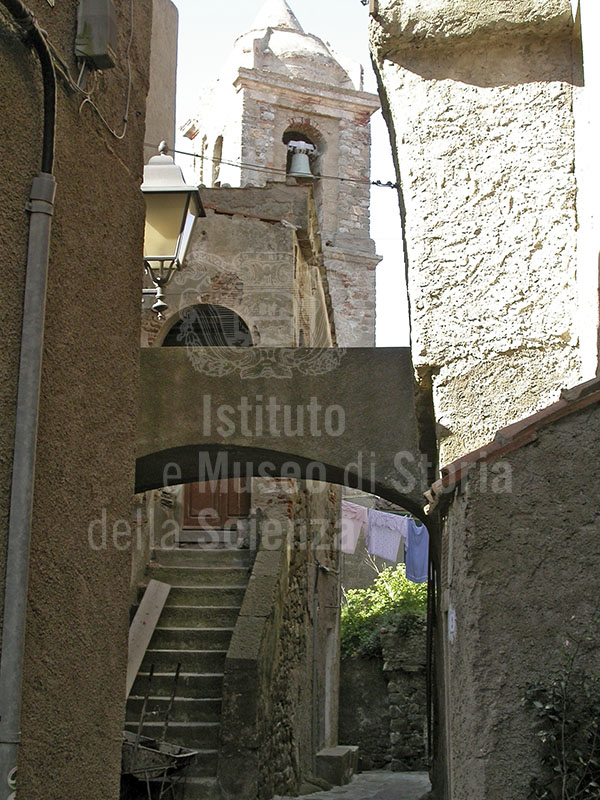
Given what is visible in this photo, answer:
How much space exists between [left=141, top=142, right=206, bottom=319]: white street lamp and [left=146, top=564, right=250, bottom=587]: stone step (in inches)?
260

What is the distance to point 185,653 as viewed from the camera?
10891 mm

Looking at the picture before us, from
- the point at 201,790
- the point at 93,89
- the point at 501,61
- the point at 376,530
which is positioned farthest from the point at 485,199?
the point at 376,530

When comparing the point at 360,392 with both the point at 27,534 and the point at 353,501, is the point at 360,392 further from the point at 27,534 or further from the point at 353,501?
the point at 353,501

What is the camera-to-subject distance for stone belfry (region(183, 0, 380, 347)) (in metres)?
28.7

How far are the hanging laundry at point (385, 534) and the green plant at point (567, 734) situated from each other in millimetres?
20007

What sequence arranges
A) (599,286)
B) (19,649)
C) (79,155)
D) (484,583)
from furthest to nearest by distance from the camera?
(599,286) < (484,583) < (79,155) < (19,649)

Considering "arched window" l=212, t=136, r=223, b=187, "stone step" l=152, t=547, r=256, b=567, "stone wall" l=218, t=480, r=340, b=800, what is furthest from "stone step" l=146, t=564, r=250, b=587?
"arched window" l=212, t=136, r=223, b=187

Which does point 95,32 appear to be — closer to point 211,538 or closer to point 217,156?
point 211,538

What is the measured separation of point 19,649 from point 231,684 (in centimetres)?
681

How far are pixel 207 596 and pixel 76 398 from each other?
8.28m

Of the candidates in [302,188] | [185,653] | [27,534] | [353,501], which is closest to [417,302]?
[27,534]

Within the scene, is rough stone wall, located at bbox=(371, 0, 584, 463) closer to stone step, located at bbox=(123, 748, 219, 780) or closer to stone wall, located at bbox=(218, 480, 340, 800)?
stone wall, located at bbox=(218, 480, 340, 800)

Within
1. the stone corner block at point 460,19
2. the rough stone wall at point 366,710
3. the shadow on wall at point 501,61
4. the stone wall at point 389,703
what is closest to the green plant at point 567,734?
the shadow on wall at point 501,61

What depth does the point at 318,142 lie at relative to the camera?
2956cm
